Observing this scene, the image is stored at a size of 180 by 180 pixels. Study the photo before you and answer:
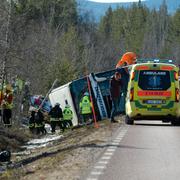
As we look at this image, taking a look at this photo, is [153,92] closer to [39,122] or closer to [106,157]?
[106,157]

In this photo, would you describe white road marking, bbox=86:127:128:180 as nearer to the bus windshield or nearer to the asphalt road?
the asphalt road

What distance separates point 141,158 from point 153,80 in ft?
35.6

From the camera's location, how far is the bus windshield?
2472 centimetres

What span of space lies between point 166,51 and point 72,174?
12852cm

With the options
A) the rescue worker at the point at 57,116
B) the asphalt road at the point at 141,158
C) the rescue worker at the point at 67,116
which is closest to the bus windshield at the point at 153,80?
the asphalt road at the point at 141,158

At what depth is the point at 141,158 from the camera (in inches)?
559

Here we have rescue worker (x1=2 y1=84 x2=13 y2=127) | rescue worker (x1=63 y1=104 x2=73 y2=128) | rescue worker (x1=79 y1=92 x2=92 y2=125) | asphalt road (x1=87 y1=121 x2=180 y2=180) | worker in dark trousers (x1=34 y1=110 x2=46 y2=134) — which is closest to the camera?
asphalt road (x1=87 y1=121 x2=180 y2=180)

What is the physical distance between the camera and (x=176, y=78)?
2489cm

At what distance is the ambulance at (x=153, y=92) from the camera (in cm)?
2462

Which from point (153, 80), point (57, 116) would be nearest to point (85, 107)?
point (57, 116)

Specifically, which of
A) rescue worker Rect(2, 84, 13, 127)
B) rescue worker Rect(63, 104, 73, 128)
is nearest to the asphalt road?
rescue worker Rect(2, 84, 13, 127)

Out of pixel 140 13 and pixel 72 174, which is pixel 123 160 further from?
pixel 140 13

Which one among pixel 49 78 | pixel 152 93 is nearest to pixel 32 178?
pixel 152 93

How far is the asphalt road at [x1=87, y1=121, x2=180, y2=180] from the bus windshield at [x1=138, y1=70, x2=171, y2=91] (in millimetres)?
4277
